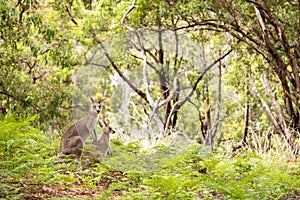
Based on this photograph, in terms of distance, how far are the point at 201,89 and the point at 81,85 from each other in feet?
14.8

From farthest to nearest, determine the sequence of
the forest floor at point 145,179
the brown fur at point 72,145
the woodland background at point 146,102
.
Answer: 1. the brown fur at point 72,145
2. the woodland background at point 146,102
3. the forest floor at point 145,179

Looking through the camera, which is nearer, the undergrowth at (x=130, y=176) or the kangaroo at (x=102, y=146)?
the undergrowth at (x=130, y=176)

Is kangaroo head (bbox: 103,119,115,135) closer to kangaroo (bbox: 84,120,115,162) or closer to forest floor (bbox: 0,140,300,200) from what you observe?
kangaroo (bbox: 84,120,115,162)

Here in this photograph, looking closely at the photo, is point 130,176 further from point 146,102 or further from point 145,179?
point 146,102

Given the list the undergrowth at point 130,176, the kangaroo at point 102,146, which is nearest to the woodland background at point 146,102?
the undergrowth at point 130,176

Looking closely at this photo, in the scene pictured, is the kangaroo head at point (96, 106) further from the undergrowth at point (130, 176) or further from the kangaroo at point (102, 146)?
the undergrowth at point (130, 176)

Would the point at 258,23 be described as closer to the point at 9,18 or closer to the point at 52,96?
the point at 52,96

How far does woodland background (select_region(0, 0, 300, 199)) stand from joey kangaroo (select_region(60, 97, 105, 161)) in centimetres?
21

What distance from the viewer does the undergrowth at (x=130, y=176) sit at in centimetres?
598

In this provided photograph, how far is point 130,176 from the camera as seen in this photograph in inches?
309

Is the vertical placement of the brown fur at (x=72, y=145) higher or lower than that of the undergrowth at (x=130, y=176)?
higher

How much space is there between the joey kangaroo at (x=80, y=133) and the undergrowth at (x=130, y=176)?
8.7 inches

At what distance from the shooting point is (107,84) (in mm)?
8914

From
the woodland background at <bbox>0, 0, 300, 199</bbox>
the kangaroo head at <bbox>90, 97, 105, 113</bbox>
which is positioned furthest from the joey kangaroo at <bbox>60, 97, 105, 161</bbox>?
the woodland background at <bbox>0, 0, 300, 199</bbox>
